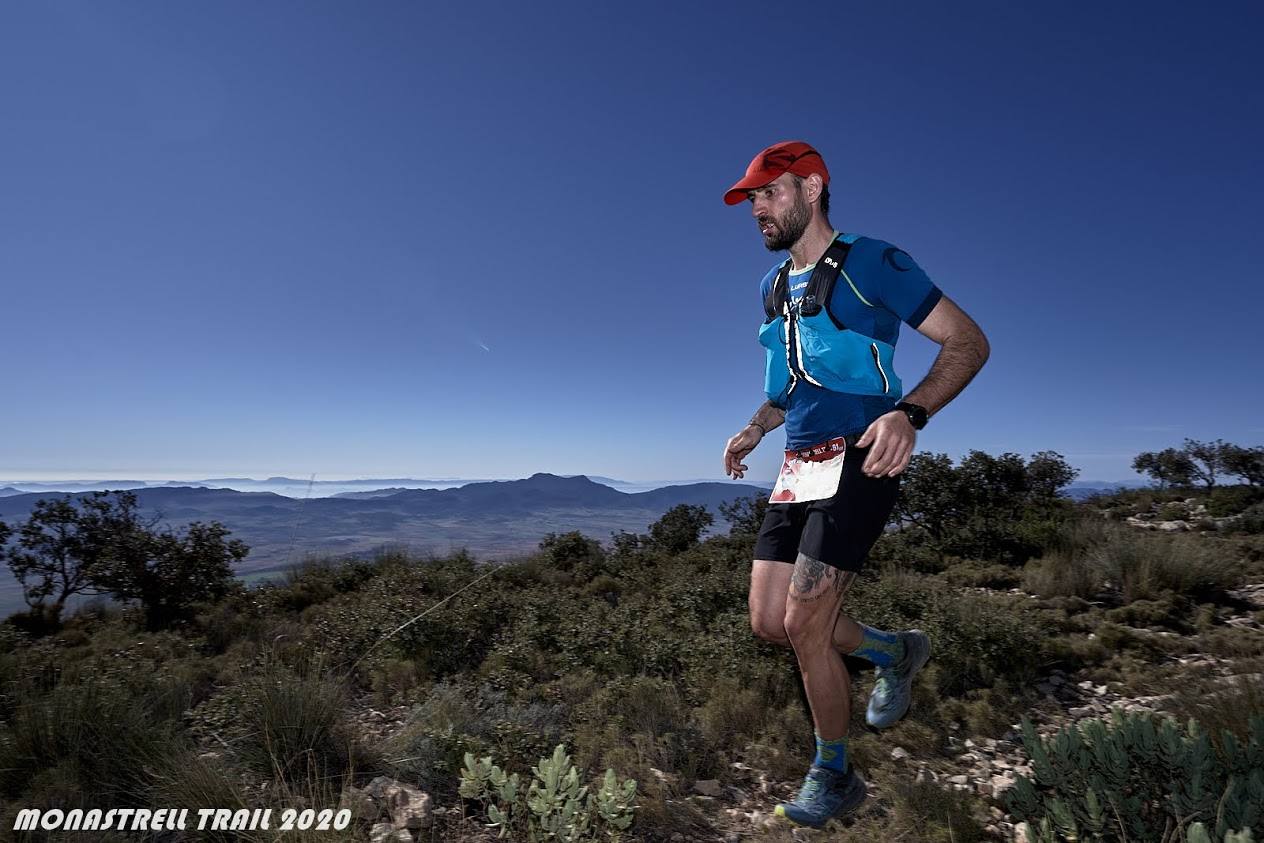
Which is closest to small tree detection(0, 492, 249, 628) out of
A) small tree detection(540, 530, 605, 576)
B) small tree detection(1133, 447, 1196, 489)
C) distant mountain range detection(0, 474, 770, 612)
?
Answer: distant mountain range detection(0, 474, 770, 612)

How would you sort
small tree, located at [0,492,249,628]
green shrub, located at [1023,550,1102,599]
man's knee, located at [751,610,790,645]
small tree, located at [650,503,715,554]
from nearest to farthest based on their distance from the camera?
1. man's knee, located at [751,610,790,645]
2. green shrub, located at [1023,550,1102,599]
3. small tree, located at [0,492,249,628]
4. small tree, located at [650,503,715,554]

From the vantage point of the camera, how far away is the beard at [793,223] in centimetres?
257

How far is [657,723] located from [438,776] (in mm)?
1285

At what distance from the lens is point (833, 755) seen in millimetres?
2436

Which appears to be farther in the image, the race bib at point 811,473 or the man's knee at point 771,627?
the man's knee at point 771,627

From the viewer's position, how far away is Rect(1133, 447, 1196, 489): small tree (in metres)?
22.4

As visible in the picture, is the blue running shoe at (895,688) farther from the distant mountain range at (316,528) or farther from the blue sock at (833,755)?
the distant mountain range at (316,528)

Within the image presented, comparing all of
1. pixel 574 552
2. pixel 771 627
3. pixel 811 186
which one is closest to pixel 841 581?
pixel 771 627

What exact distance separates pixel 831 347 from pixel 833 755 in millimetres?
1796

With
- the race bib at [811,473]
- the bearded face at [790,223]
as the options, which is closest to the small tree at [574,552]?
the race bib at [811,473]

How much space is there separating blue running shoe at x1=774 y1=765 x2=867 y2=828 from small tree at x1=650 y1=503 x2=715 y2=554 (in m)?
8.85

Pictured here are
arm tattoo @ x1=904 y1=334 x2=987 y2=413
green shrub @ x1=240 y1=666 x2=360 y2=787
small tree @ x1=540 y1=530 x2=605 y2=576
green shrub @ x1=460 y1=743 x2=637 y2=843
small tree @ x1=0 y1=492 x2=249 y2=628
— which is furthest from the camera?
small tree @ x1=540 y1=530 x2=605 y2=576

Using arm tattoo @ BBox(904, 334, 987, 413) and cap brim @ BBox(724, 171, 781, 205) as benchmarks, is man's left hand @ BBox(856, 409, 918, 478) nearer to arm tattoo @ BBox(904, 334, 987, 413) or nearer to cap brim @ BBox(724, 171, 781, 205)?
arm tattoo @ BBox(904, 334, 987, 413)

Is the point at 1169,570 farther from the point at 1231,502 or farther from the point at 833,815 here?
the point at 1231,502
